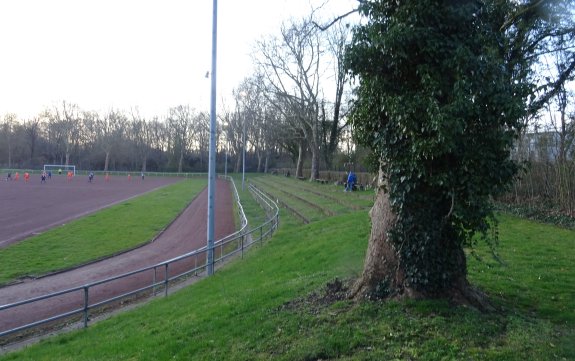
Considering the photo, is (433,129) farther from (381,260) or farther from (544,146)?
(544,146)

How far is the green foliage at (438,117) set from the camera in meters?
5.69

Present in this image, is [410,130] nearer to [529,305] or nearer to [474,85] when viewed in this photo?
[474,85]

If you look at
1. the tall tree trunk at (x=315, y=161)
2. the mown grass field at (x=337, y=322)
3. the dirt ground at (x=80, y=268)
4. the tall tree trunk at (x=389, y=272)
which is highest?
the tall tree trunk at (x=315, y=161)

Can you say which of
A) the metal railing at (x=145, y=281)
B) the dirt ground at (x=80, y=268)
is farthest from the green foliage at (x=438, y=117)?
the dirt ground at (x=80, y=268)

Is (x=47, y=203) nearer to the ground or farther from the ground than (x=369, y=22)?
nearer to the ground

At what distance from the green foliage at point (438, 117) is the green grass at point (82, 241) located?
13.6m

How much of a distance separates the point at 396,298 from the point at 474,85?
111 inches

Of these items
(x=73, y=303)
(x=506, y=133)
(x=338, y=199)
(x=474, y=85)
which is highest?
(x=474, y=85)

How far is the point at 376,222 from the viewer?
6.72 metres

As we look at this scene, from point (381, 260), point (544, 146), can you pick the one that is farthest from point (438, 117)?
point (544, 146)

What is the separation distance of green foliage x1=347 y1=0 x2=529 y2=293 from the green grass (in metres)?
13.6

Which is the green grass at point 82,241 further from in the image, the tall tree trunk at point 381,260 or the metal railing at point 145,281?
the tall tree trunk at point 381,260

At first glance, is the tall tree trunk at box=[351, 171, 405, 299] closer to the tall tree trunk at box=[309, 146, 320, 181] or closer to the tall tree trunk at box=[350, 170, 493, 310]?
the tall tree trunk at box=[350, 170, 493, 310]

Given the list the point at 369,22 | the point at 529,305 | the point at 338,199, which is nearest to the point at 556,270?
the point at 529,305
